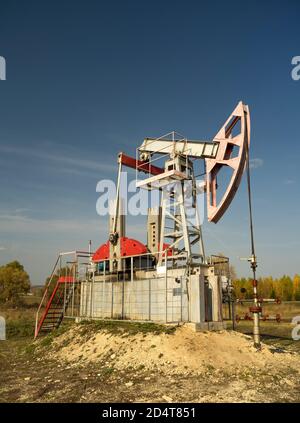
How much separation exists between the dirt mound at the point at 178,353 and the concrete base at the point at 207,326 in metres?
0.18

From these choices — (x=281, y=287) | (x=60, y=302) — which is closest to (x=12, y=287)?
(x=60, y=302)

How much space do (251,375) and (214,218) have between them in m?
6.99

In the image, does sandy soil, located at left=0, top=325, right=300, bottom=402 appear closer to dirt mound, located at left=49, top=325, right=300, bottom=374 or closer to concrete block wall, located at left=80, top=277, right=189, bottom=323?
dirt mound, located at left=49, top=325, right=300, bottom=374

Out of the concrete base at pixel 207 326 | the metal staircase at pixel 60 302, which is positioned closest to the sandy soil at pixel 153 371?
the concrete base at pixel 207 326

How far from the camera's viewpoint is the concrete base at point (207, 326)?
14460 millimetres

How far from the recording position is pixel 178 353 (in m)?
12.7

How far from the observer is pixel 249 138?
51.8 ft

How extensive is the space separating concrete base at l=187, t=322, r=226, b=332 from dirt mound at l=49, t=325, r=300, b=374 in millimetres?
185

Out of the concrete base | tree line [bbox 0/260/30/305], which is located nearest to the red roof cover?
the concrete base

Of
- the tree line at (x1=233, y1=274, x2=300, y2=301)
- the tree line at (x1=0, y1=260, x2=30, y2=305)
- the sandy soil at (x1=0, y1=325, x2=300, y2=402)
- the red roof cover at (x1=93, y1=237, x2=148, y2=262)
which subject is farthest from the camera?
the tree line at (x1=233, y1=274, x2=300, y2=301)

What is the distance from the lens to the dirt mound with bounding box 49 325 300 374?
40.2ft

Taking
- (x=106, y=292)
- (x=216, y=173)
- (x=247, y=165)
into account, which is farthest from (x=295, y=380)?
(x=106, y=292)

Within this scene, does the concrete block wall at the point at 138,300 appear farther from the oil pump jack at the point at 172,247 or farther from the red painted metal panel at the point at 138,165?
the red painted metal panel at the point at 138,165
